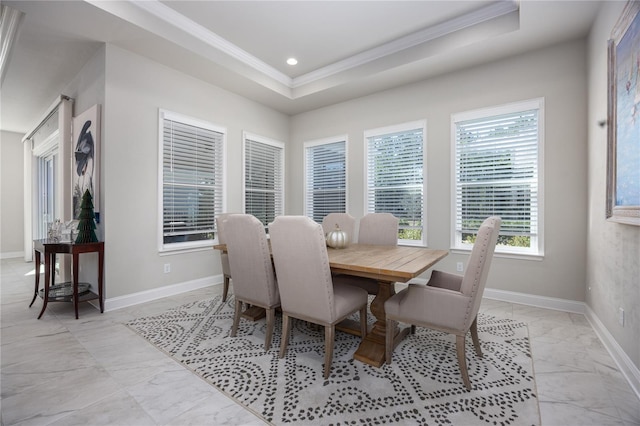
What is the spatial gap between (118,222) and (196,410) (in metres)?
2.52

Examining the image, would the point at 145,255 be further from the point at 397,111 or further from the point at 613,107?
the point at 613,107

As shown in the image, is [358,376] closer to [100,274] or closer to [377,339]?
[377,339]

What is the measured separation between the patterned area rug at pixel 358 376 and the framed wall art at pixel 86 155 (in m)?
1.84

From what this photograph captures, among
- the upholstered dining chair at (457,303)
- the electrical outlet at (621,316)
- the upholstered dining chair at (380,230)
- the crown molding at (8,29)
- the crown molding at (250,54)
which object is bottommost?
the electrical outlet at (621,316)

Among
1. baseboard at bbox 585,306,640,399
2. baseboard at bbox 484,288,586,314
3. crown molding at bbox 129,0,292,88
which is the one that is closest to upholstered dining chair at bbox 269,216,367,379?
baseboard at bbox 585,306,640,399

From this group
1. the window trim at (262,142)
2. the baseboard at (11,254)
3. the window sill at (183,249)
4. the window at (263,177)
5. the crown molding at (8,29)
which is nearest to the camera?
the crown molding at (8,29)

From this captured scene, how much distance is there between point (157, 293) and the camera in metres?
3.51

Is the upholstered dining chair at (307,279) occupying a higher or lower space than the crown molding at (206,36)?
lower

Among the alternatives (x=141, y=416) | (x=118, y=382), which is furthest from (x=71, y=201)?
(x=141, y=416)

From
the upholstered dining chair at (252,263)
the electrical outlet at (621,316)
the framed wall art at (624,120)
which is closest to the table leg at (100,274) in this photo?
the upholstered dining chair at (252,263)

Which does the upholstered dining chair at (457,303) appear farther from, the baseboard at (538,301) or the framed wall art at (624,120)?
the baseboard at (538,301)

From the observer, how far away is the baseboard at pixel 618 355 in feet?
5.62

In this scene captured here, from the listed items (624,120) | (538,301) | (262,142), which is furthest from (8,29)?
(538,301)

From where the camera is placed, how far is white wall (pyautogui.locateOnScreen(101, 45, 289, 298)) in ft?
10.2
